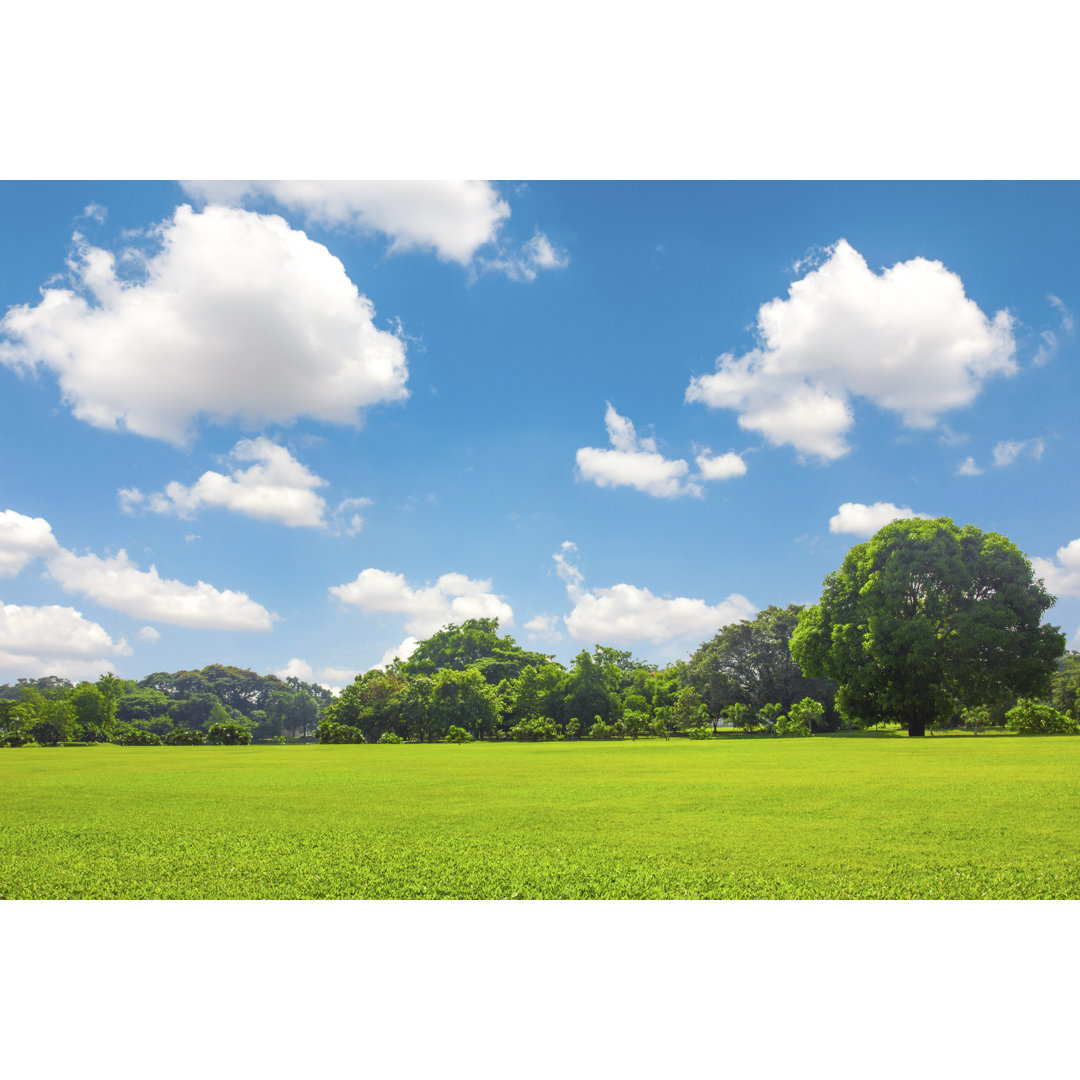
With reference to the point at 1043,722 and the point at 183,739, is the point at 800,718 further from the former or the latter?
the point at 183,739

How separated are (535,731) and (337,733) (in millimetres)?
10114

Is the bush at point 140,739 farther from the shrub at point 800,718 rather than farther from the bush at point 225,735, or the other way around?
the shrub at point 800,718

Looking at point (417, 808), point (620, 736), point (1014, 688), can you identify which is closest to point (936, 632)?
point (1014, 688)

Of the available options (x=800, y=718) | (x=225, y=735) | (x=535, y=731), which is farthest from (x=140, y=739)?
(x=800, y=718)

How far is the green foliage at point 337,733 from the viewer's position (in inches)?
1438

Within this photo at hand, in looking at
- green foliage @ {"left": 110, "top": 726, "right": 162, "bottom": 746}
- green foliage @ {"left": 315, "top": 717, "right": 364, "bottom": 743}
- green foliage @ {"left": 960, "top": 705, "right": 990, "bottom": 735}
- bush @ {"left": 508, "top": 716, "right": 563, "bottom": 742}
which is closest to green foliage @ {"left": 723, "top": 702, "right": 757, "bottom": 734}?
bush @ {"left": 508, "top": 716, "right": 563, "bottom": 742}

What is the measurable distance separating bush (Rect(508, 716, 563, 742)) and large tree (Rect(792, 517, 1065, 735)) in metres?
14.8

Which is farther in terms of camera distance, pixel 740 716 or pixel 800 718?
pixel 740 716

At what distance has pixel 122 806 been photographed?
32.2ft

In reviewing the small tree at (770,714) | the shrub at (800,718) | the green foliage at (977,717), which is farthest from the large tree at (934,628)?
the small tree at (770,714)

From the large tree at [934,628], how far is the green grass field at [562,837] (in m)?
13.1

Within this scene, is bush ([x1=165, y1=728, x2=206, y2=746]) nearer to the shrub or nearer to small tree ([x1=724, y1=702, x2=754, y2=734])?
small tree ([x1=724, y1=702, x2=754, y2=734])

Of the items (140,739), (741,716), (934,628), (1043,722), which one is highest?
(934,628)

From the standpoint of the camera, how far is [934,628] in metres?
25.5
